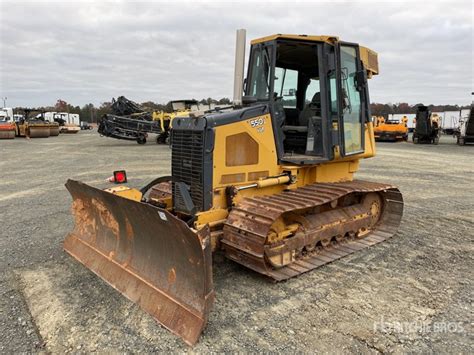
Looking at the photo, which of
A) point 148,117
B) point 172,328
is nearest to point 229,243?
point 172,328

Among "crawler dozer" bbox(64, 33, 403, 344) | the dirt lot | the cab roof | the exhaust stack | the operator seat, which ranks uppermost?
the cab roof

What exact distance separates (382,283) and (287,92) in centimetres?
328

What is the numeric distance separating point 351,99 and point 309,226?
2.09 metres

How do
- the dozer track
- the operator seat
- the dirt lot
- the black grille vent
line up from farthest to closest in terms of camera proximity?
the operator seat → the black grille vent → the dozer track → the dirt lot

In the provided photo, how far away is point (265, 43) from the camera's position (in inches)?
204

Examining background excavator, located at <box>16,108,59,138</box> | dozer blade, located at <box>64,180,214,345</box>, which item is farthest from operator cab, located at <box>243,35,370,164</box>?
background excavator, located at <box>16,108,59,138</box>

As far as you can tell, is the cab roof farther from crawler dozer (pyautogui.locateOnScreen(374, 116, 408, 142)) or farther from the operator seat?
crawler dozer (pyautogui.locateOnScreen(374, 116, 408, 142))

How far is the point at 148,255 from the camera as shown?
4055 millimetres

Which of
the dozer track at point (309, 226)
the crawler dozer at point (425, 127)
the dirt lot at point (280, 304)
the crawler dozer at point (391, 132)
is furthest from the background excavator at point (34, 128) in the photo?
the dozer track at point (309, 226)

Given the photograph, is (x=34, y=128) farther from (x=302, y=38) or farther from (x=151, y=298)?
(x=151, y=298)

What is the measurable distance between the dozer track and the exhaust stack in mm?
1390

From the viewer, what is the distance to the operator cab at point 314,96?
204 inches

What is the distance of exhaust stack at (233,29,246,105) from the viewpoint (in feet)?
15.8

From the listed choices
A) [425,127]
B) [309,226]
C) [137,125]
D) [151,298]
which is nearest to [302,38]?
[309,226]
